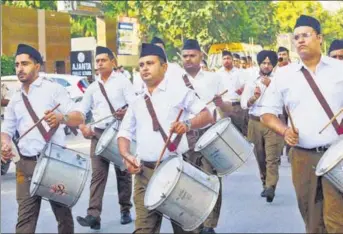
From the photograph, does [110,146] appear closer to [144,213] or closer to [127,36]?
[144,213]

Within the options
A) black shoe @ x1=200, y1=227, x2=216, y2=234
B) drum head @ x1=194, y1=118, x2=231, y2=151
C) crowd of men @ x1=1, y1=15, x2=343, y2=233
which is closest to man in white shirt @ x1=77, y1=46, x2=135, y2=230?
black shoe @ x1=200, y1=227, x2=216, y2=234

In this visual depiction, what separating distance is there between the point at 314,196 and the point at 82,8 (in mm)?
11401

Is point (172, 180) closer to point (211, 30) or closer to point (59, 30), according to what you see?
point (59, 30)

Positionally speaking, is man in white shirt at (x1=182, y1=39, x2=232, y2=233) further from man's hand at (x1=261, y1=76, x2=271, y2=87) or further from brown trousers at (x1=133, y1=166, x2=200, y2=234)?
brown trousers at (x1=133, y1=166, x2=200, y2=234)

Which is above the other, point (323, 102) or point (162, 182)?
point (323, 102)

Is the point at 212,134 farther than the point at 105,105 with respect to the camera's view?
No

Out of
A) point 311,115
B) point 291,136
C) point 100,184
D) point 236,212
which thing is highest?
point 311,115

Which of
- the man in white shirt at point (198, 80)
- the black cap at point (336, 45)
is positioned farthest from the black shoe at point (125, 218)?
the black cap at point (336, 45)

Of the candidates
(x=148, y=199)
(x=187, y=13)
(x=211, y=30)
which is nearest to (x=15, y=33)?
(x=148, y=199)

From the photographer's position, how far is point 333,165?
4.46 metres

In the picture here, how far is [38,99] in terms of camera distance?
5664mm

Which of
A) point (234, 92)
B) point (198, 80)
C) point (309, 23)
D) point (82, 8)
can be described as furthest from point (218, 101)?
point (82, 8)

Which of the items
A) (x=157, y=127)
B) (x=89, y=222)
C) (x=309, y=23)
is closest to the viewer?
(x=309, y=23)

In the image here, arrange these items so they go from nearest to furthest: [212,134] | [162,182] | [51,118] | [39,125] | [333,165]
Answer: [333,165]
[162,182]
[51,118]
[39,125]
[212,134]
